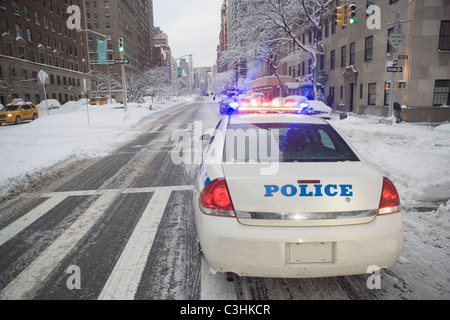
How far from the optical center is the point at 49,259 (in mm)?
3617

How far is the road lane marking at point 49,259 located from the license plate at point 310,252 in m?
2.51

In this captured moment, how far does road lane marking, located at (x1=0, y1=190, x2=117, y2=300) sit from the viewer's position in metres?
3.01

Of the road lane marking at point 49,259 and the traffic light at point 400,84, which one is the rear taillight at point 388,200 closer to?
the road lane marking at point 49,259

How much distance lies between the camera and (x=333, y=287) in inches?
119

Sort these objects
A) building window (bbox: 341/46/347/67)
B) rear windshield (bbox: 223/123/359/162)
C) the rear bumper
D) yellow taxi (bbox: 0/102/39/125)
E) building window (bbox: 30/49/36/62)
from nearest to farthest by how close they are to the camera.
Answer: the rear bumper < rear windshield (bbox: 223/123/359/162) < yellow taxi (bbox: 0/102/39/125) < building window (bbox: 341/46/347/67) < building window (bbox: 30/49/36/62)

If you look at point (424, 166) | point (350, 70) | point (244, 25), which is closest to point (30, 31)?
point (244, 25)

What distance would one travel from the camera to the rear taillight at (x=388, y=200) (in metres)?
2.66

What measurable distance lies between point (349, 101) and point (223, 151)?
1202 inches

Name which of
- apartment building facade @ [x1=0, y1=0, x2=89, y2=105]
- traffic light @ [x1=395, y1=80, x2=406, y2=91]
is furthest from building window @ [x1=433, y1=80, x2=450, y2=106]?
apartment building facade @ [x1=0, y1=0, x2=89, y2=105]

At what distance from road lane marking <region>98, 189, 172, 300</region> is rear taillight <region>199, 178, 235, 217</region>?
114cm

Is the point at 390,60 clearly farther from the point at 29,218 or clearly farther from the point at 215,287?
the point at 29,218

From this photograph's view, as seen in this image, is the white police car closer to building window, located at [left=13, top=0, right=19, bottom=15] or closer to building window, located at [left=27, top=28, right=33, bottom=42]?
building window, located at [left=13, top=0, right=19, bottom=15]

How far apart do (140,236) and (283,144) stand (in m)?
2.30

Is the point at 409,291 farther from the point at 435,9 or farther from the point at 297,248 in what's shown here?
the point at 435,9
